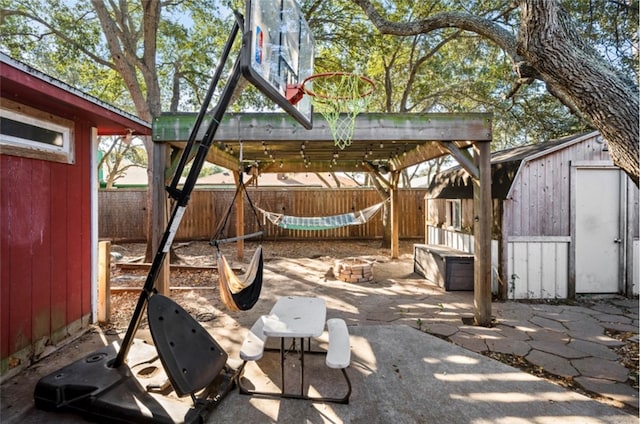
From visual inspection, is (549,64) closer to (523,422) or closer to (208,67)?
(523,422)

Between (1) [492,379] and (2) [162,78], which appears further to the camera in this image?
(2) [162,78]

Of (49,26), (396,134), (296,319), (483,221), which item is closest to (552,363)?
(483,221)

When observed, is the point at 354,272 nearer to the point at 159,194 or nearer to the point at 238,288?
the point at 238,288

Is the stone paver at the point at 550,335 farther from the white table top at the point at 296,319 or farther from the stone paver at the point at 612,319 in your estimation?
the white table top at the point at 296,319

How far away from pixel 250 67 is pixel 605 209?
467 cm

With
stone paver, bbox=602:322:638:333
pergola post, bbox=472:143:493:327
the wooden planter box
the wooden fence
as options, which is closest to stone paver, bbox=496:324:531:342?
pergola post, bbox=472:143:493:327

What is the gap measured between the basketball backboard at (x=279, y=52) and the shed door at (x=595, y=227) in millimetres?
3668

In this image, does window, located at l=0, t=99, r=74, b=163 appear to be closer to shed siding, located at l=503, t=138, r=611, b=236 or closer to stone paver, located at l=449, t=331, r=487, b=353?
stone paver, located at l=449, t=331, r=487, b=353

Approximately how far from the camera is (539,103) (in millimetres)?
7211

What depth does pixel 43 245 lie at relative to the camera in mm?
2473

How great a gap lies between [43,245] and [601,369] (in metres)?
4.32

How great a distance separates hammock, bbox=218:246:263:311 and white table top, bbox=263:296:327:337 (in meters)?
0.28

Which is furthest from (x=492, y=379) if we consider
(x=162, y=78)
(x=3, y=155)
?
(x=162, y=78)

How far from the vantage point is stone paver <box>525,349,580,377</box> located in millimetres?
2225
